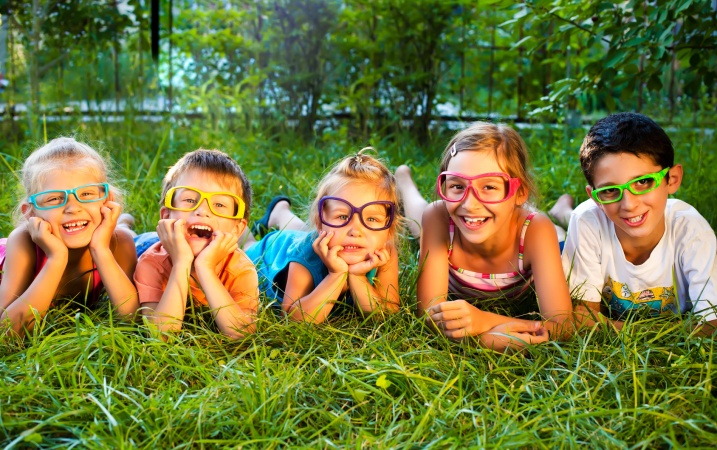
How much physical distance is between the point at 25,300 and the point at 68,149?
0.66m

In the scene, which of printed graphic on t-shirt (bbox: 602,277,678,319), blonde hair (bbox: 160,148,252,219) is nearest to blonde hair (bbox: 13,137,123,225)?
blonde hair (bbox: 160,148,252,219)

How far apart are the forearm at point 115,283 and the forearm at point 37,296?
15cm

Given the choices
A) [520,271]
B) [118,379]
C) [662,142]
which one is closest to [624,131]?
[662,142]

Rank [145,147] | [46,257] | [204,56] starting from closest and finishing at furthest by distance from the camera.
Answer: [46,257] → [145,147] → [204,56]

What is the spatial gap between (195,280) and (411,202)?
5.43 feet

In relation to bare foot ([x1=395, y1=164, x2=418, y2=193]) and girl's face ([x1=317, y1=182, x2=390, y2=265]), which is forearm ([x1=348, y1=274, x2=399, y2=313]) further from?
bare foot ([x1=395, y1=164, x2=418, y2=193])

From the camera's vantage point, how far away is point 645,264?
3.12m

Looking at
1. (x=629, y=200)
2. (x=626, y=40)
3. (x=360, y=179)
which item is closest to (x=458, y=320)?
(x=360, y=179)

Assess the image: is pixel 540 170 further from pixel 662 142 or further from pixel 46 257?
pixel 46 257

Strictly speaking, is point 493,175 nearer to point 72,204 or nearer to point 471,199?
point 471,199

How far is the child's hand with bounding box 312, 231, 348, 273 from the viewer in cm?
300

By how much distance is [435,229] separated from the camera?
3240 mm

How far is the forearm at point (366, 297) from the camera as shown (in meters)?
3.07

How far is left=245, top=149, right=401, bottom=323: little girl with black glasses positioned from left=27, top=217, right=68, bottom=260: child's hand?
89cm
